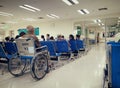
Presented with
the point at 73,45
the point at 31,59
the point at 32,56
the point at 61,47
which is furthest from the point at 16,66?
the point at 73,45

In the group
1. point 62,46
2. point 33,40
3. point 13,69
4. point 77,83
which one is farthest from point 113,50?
point 62,46

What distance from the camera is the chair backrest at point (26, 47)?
333 cm

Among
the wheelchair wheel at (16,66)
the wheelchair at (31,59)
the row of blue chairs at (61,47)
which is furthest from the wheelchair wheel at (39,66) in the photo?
the row of blue chairs at (61,47)

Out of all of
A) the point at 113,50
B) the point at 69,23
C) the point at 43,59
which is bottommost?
the point at 43,59

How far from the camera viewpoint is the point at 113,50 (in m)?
1.69

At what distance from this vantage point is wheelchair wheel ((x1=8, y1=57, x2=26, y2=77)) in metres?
3.66

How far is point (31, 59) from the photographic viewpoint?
11.5 ft

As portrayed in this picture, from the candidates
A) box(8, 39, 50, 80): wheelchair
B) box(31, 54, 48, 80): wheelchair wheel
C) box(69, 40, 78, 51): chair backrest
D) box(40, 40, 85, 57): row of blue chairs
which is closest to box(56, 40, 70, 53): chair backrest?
box(40, 40, 85, 57): row of blue chairs

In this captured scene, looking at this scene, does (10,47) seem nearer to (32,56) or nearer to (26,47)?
(26,47)

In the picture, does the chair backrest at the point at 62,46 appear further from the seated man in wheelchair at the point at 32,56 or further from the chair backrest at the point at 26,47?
the chair backrest at the point at 26,47

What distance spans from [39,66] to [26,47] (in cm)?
58

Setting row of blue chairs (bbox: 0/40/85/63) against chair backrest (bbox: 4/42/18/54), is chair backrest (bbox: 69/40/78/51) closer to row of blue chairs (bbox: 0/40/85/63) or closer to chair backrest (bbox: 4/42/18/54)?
row of blue chairs (bbox: 0/40/85/63)

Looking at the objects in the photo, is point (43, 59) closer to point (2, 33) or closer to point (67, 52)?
point (67, 52)

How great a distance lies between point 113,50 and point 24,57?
243cm
